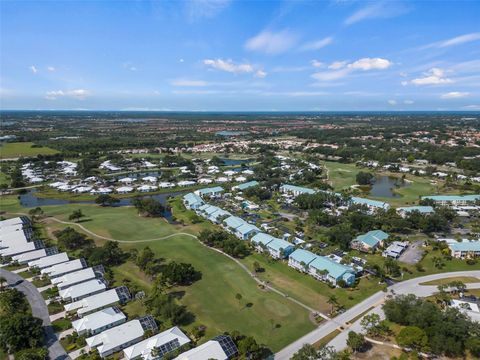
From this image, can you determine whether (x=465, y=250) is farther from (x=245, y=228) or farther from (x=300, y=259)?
(x=245, y=228)

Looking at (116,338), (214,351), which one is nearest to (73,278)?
(116,338)

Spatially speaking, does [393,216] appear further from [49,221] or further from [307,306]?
[49,221]

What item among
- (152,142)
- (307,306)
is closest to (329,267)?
(307,306)

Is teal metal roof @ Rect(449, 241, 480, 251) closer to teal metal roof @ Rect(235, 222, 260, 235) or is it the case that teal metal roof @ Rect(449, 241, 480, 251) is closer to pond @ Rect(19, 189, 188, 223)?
teal metal roof @ Rect(235, 222, 260, 235)

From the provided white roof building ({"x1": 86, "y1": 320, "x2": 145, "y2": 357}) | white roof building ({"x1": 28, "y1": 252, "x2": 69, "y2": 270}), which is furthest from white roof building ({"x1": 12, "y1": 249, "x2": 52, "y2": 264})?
white roof building ({"x1": 86, "y1": 320, "x2": 145, "y2": 357})

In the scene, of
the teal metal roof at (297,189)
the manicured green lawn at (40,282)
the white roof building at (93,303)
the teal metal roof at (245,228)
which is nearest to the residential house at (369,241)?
the teal metal roof at (245,228)

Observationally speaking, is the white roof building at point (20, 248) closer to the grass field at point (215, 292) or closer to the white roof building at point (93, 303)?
the grass field at point (215, 292)
